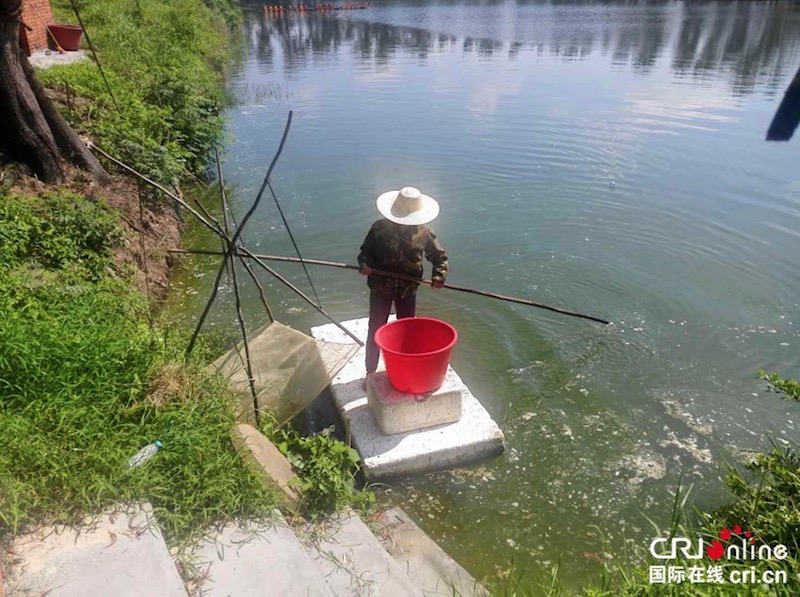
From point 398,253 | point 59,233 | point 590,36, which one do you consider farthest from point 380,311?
point 590,36

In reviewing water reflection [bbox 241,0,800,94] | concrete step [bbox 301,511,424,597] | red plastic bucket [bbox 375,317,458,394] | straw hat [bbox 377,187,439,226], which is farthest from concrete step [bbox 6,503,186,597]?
water reflection [bbox 241,0,800,94]

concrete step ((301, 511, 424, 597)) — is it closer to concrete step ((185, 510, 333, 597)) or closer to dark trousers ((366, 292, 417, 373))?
concrete step ((185, 510, 333, 597))

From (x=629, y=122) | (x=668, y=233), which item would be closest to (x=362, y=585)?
(x=668, y=233)

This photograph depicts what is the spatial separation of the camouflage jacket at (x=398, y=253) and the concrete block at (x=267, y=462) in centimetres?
151

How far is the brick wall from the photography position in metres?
13.2

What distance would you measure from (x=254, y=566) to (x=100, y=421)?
1303mm

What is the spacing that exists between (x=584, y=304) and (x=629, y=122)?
374 inches

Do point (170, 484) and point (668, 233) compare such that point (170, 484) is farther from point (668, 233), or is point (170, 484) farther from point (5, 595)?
point (668, 233)

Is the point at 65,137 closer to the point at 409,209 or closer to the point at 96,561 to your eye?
the point at 409,209

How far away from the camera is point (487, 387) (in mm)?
5574

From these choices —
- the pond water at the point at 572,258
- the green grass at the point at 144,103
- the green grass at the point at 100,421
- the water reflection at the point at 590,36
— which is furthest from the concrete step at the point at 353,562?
the water reflection at the point at 590,36

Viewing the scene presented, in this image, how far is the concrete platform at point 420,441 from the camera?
4262 mm

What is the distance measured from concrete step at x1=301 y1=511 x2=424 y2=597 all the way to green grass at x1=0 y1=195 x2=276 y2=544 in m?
0.37

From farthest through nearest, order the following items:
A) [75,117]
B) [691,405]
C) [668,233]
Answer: [668,233]
[75,117]
[691,405]
